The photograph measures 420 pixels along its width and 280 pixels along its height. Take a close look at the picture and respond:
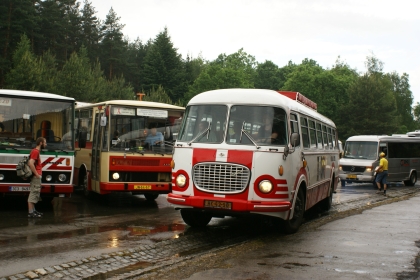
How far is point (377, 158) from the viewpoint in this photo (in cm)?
3281

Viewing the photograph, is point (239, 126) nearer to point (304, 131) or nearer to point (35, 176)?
point (304, 131)

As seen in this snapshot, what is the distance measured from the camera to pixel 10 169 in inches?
557

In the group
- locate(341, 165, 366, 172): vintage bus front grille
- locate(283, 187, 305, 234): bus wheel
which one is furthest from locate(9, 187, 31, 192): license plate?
locate(341, 165, 366, 172): vintage bus front grille

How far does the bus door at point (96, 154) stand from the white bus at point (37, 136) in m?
1.74

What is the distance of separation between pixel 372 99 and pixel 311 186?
75394 millimetres

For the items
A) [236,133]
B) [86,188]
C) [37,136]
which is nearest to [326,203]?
[86,188]

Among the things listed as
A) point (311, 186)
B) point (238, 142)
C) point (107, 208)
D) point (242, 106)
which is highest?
point (242, 106)

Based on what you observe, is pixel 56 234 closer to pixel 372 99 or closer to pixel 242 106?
pixel 242 106

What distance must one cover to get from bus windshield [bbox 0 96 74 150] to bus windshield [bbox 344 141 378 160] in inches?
867

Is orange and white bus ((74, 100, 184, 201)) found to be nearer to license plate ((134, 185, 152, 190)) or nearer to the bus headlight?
license plate ((134, 185, 152, 190))

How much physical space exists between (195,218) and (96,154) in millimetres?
5597

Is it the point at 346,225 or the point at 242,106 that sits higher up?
the point at 242,106

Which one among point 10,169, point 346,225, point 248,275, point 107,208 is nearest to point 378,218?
point 346,225

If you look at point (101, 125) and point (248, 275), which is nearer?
point (248, 275)
